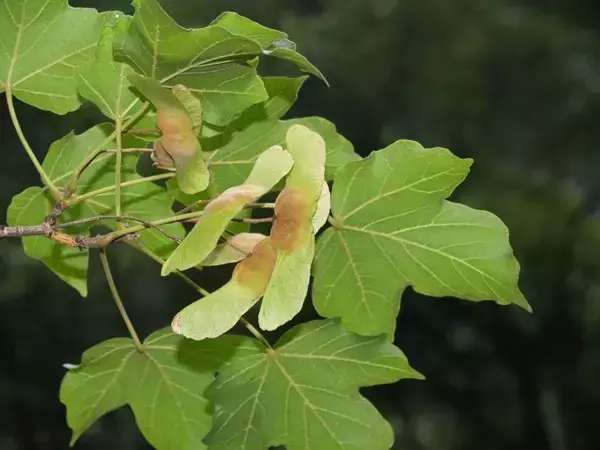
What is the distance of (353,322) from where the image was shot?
18.6 inches

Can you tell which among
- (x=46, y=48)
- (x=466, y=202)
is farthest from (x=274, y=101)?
(x=466, y=202)

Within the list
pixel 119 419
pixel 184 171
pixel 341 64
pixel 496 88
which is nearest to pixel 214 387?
pixel 184 171

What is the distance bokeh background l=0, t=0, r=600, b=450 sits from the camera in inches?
51.8

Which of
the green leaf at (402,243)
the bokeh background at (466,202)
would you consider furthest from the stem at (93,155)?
the bokeh background at (466,202)

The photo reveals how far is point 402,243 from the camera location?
0.46m

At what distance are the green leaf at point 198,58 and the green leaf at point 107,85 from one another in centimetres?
5

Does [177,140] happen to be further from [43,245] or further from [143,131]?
[43,245]

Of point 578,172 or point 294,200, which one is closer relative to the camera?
point 294,200

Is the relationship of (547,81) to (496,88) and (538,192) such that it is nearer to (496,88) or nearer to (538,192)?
(496,88)

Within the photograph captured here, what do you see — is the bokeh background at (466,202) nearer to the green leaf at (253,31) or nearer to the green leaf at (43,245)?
the green leaf at (43,245)

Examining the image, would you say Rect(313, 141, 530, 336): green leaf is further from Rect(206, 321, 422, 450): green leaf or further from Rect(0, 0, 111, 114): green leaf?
Rect(0, 0, 111, 114): green leaf

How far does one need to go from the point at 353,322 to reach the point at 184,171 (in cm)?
15

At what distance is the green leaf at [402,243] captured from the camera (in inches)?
17.1

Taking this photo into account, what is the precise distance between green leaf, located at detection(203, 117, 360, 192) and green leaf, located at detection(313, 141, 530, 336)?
3cm
